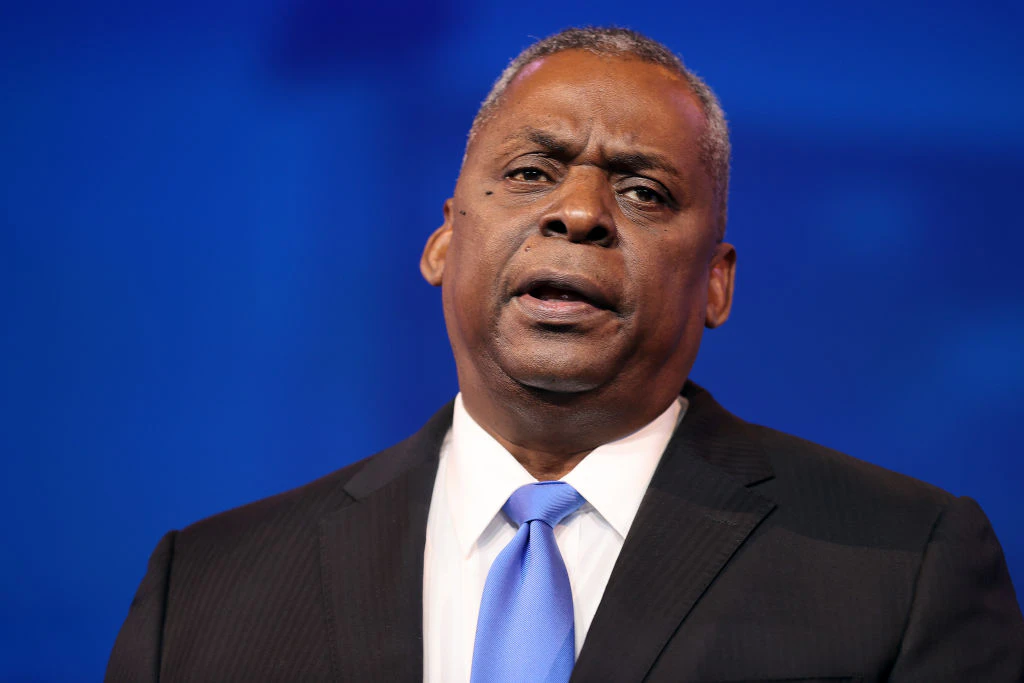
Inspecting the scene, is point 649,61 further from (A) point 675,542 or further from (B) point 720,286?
(A) point 675,542

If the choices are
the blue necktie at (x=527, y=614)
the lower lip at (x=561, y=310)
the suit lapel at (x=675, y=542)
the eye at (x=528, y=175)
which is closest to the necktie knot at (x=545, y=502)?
the blue necktie at (x=527, y=614)

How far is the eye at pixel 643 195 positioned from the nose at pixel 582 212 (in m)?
0.04

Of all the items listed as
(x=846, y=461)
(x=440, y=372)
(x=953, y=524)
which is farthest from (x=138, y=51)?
(x=953, y=524)

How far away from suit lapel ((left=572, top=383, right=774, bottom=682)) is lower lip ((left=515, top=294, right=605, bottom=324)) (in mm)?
277

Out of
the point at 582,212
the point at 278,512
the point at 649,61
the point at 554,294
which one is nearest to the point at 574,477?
the point at 554,294

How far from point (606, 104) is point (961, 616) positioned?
2.93 ft

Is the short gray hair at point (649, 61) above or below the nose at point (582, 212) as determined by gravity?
above

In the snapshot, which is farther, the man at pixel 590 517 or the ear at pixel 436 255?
the ear at pixel 436 255

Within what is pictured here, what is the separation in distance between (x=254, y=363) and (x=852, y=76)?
1.41 meters

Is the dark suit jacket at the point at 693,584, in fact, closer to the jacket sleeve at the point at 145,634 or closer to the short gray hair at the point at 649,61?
the jacket sleeve at the point at 145,634

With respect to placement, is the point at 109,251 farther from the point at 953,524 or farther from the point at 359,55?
the point at 953,524

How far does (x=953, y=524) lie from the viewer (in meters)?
1.58

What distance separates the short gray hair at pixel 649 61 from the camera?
5.78 ft

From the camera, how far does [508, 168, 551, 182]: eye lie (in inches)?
67.0
